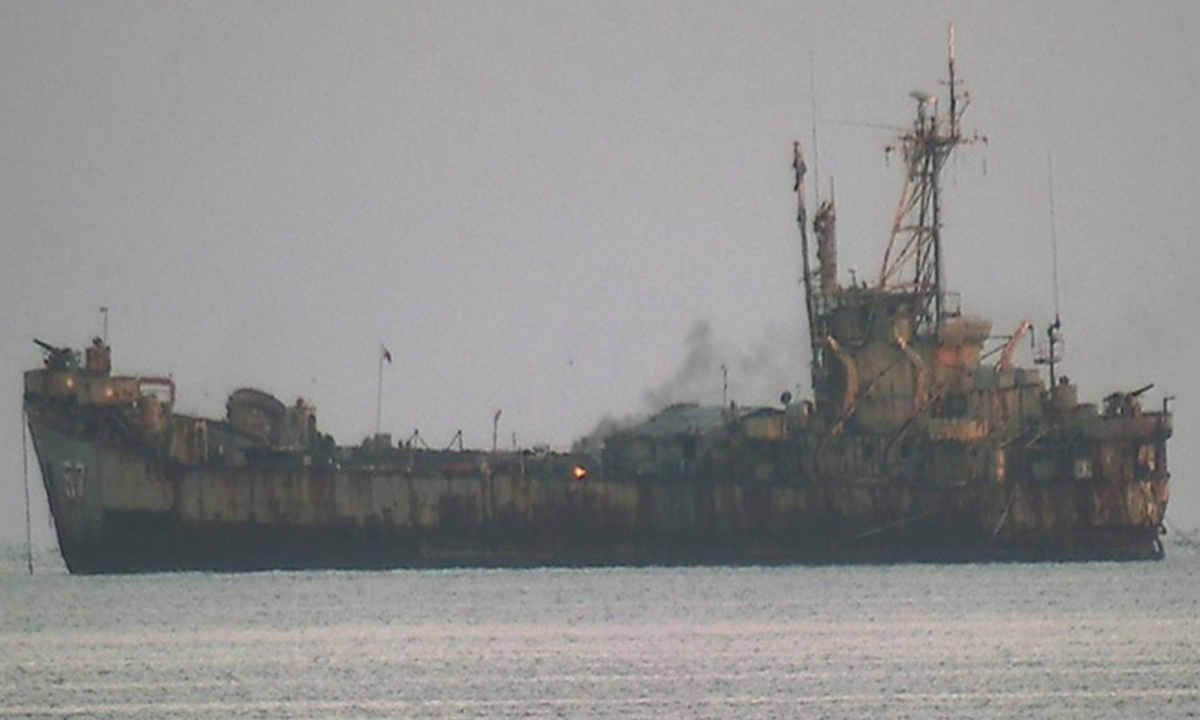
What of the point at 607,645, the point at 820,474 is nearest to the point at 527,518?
the point at 820,474

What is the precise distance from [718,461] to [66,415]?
75.0ft

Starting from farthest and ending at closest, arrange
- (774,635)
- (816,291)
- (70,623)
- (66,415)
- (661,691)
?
(816,291), (66,415), (70,623), (774,635), (661,691)

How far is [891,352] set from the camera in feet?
450

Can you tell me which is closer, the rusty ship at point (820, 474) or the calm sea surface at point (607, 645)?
the calm sea surface at point (607, 645)

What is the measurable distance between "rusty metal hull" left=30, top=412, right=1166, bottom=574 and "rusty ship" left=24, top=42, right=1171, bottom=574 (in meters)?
0.07

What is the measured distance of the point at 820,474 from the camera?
138250 mm

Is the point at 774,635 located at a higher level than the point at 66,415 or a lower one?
lower

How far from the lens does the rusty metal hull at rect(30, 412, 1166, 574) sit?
130500 mm

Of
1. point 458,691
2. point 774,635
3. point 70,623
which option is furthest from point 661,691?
point 70,623

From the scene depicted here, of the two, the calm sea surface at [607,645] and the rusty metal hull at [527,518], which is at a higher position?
the rusty metal hull at [527,518]

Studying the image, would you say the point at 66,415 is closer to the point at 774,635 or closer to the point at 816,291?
the point at 816,291

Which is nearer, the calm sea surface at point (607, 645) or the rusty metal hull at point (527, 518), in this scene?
the calm sea surface at point (607, 645)

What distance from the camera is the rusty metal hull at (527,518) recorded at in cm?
13050

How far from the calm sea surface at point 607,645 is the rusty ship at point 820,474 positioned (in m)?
1.97
